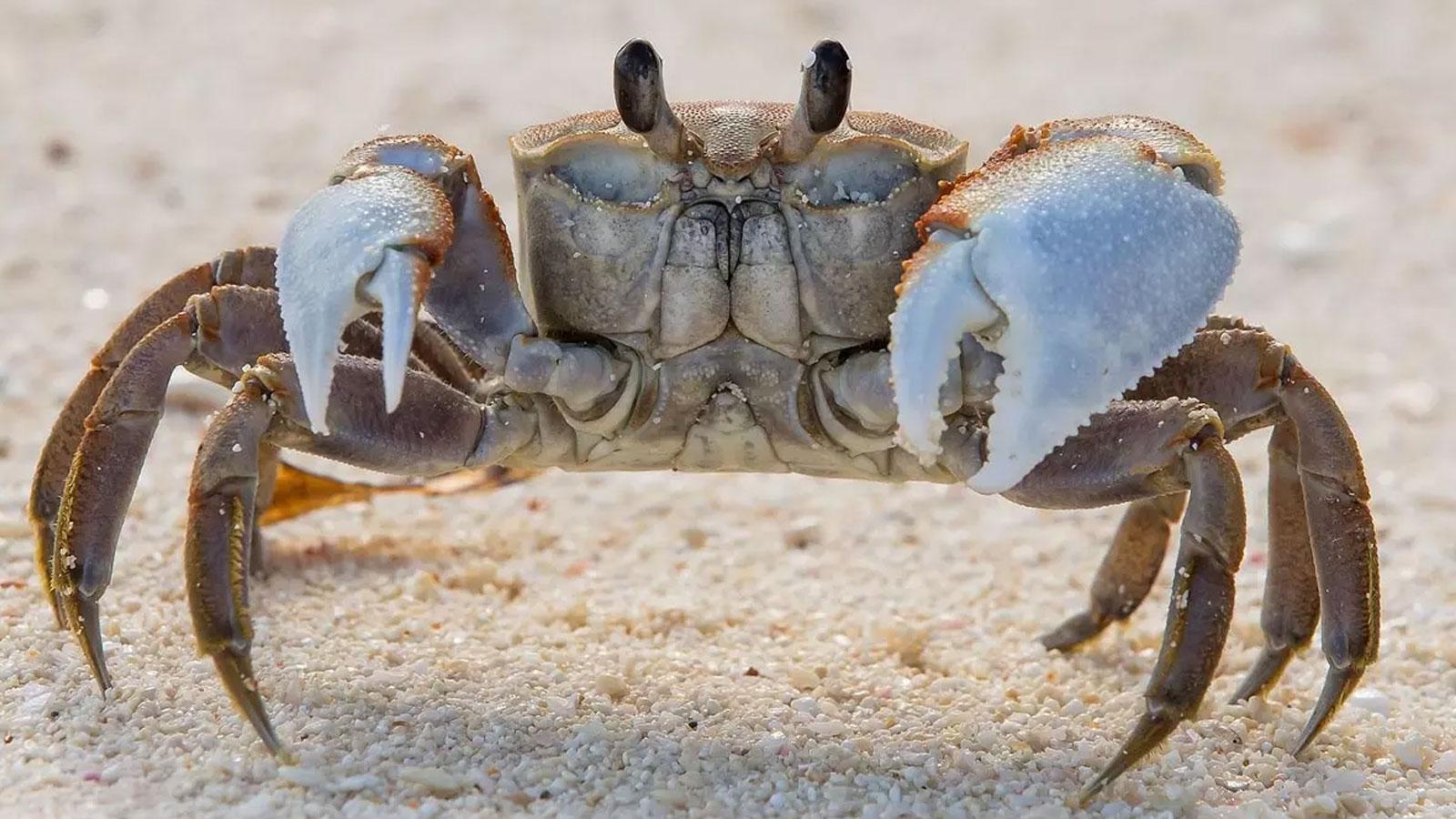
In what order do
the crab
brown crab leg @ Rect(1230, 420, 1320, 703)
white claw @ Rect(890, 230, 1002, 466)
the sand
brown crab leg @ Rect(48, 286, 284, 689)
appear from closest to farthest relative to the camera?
white claw @ Rect(890, 230, 1002, 466)
the crab
the sand
brown crab leg @ Rect(48, 286, 284, 689)
brown crab leg @ Rect(1230, 420, 1320, 703)

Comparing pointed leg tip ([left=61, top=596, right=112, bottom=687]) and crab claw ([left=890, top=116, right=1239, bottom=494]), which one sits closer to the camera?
crab claw ([left=890, top=116, right=1239, bottom=494])

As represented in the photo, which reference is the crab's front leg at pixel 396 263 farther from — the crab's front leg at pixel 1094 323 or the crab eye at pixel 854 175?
the crab's front leg at pixel 1094 323

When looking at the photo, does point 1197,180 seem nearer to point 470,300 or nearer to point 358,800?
point 470,300

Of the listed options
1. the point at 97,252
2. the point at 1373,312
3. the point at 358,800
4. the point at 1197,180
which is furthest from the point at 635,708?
the point at 1373,312

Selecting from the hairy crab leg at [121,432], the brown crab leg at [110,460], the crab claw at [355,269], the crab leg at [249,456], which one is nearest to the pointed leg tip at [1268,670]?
the crab leg at [249,456]

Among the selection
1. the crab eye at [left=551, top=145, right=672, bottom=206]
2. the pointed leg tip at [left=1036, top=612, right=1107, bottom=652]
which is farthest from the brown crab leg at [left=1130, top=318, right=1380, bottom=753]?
the crab eye at [left=551, top=145, right=672, bottom=206]

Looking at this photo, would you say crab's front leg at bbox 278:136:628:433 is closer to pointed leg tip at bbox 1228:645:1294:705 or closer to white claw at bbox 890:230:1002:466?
white claw at bbox 890:230:1002:466

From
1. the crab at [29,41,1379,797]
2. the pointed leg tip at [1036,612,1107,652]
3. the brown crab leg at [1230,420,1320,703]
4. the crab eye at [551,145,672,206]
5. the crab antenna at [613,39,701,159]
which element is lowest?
the pointed leg tip at [1036,612,1107,652]
